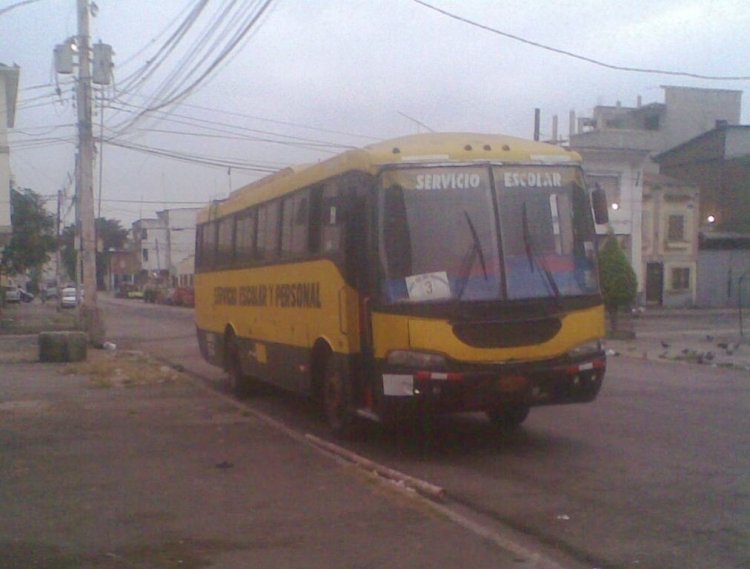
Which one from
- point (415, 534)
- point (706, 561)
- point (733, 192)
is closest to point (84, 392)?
point (415, 534)

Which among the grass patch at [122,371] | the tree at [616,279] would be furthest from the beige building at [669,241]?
the grass patch at [122,371]

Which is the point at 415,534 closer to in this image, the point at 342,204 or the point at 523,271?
the point at 523,271

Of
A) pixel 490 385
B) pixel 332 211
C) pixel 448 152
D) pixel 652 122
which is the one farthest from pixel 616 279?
pixel 652 122

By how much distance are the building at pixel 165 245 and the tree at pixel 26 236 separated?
32892 millimetres

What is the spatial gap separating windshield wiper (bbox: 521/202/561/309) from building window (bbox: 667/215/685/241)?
156 ft

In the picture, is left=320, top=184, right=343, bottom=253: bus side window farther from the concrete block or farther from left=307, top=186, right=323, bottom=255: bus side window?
the concrete block

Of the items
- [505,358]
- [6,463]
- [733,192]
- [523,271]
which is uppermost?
[733,192]

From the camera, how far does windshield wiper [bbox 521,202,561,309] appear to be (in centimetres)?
1045

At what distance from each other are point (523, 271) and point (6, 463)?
6008 millimetres

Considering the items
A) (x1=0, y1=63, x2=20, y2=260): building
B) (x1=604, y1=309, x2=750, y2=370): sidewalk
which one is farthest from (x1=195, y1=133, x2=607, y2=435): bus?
(x1=0, y1=63, x2=20, y2=260): building

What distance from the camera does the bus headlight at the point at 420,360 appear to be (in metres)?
10.0

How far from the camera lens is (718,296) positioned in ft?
191

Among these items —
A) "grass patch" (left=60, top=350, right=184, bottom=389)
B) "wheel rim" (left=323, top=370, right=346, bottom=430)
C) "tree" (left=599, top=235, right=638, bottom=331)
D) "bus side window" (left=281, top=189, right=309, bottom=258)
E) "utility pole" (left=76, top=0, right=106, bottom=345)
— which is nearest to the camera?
"wheel rim" (left=323, top=370, right=346, bottom=430)

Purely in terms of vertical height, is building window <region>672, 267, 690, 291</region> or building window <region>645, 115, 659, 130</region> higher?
building window <region>645, 115, 659, 130</region>
